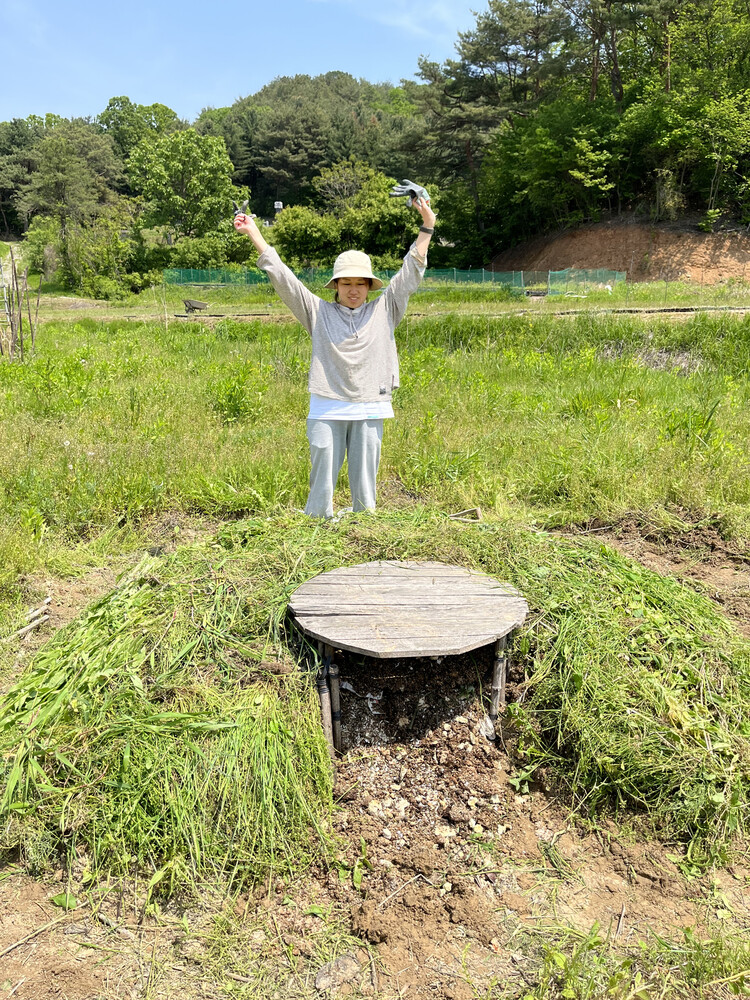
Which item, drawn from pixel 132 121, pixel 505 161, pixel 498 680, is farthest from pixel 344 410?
pixel 132 121

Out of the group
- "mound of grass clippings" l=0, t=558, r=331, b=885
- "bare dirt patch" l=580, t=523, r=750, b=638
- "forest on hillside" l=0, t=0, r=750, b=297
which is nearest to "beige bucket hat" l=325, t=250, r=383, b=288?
"mound of grass clippings" l=0, t=558, r=331, b=885

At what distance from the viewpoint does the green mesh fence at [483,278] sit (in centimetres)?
2495

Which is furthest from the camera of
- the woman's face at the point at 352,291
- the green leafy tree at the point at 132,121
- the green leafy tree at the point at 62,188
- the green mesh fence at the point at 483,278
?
the green leafy tree at the point at 132,121

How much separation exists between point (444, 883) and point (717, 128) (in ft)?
111

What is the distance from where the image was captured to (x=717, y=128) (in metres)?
28.3

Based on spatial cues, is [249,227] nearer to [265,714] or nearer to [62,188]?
[265,714]

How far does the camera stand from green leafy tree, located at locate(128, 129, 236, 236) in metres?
41.2

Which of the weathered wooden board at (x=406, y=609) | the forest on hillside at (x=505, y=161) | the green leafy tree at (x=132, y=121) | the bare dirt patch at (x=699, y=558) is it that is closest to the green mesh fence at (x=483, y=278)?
the forest on hillside at (x=505, y=161)

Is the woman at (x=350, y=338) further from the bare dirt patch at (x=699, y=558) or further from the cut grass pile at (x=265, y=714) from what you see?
the bare dirt patch at (x=699, y=558)

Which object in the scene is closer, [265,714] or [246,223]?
[265,714]

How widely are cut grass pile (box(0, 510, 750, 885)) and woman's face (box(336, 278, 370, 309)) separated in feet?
4.14

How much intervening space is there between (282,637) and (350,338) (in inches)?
62.0

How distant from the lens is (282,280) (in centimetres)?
347

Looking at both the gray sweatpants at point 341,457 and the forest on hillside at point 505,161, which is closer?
the gray sweatpants at point 341,457
